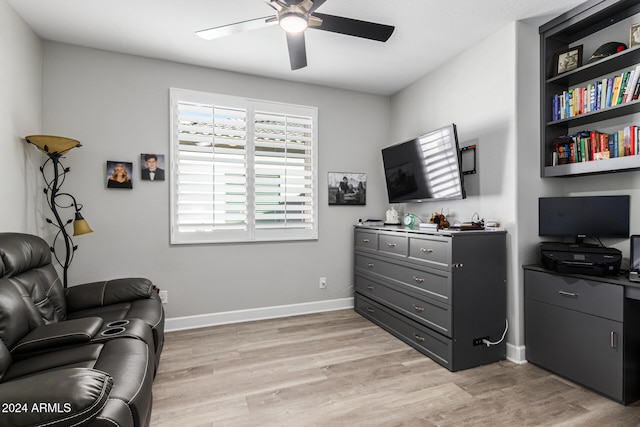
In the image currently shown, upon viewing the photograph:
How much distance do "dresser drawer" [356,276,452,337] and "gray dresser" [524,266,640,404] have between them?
0.70 m

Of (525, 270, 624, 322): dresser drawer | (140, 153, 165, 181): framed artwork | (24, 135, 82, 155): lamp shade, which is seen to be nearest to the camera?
(525, 270, 624, 322): dresser drawer

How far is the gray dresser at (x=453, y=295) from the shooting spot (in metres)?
2.50

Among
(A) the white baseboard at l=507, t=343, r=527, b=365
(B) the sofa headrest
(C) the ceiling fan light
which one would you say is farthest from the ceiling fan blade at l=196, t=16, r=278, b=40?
(A) the white baseboard at l=507, t=343, r=527, b=365

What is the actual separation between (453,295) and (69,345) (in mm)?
2513

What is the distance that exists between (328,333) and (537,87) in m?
2.99

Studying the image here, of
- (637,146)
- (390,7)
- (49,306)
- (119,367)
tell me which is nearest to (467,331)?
(637,146)

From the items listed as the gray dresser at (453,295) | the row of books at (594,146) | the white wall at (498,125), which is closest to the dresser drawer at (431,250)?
the gray dresser at (453,295)

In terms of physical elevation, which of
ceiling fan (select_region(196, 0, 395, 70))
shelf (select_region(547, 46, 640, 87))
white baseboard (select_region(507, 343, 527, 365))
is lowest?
white baseboard (select_region(507, 343, 527, 365))

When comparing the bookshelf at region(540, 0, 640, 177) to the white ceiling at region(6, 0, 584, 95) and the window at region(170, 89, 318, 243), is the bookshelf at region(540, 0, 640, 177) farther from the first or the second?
the window at region(170, 89, 318, 243)

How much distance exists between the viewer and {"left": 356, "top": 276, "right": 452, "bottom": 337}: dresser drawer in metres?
2.56

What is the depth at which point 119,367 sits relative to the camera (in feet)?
4.66

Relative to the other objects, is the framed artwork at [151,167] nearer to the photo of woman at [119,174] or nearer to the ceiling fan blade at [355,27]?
the photo of woman at [119,174]

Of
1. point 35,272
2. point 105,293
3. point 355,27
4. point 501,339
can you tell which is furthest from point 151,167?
point 501,339

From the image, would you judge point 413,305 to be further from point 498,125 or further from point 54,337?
point 54,337
